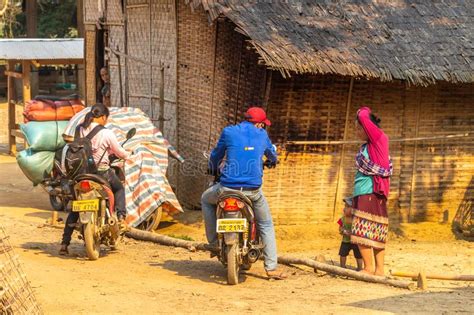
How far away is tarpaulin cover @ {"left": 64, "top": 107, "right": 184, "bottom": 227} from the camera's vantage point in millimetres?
12328

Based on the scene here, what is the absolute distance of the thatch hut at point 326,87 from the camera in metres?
11.9

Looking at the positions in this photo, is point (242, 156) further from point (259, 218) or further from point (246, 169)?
point (259, 218)

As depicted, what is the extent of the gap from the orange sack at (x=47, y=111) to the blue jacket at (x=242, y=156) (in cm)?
622

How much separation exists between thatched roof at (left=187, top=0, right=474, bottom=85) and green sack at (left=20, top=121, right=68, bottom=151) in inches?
134

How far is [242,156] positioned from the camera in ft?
29.7

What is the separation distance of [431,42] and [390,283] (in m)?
4.43

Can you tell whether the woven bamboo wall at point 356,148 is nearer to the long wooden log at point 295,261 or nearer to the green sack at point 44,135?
the long wooden log at point 295,261

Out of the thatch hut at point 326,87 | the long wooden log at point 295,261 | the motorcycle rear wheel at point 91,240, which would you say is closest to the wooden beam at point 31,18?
the thatch hut at point 326,87

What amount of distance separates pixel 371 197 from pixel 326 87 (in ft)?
10.0

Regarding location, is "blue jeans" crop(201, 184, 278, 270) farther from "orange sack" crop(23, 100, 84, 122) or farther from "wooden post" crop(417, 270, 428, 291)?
"orange sack" crop(23, 100, 84, 122)

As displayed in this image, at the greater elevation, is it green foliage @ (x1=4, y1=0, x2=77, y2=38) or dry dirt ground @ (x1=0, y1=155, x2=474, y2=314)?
green foliage @ (x1=4, y1=0, x2=77, y2=38)

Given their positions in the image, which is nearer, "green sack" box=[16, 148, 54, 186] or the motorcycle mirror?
the motorcycle mirror

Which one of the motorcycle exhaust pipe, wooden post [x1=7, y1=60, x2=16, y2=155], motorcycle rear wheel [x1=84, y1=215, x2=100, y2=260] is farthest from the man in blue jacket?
wooden post [x1=7, y1=60, x2=16, y2=155]

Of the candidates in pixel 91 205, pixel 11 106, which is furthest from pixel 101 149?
pixel 11 106
